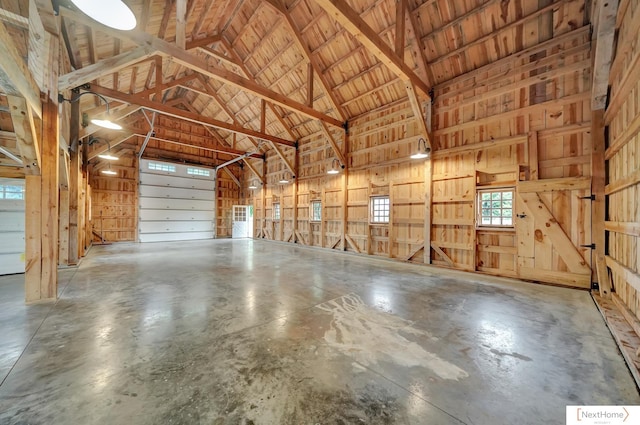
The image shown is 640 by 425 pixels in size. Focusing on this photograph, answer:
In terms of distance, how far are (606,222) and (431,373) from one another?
4.40 metres

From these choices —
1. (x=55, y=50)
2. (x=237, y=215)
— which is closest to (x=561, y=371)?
(x=55, y=50)

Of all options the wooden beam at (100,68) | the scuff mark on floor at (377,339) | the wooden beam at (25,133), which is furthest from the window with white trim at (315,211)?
the wooden beam at (25,133)

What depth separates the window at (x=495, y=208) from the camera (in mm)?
5602

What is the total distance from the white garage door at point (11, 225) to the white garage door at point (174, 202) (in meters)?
7.66

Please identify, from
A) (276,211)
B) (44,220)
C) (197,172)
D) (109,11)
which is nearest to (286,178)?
(276,211)

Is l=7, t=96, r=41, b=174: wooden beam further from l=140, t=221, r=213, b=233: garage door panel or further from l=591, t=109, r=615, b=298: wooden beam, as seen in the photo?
l=140, t=221, r=213, b=233: garage door panel

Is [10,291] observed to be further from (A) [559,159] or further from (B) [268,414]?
(A) [559,159]

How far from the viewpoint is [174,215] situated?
44.1 feet

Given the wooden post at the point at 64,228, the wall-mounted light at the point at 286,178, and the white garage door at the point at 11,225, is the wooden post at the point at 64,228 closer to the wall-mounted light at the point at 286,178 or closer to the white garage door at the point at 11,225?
the white garage door at the point at 11,225

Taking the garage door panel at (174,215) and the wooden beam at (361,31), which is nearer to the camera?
the wooden beam at (361,31)

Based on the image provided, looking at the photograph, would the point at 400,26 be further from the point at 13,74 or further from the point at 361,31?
the point at 13,74

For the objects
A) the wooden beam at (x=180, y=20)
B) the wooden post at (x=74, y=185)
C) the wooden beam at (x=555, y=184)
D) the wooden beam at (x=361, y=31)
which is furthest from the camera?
the wooden post at (x=74, y=185)

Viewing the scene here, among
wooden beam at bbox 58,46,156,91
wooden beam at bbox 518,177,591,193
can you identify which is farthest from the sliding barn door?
wooden beam at bbox 58,46,156,91

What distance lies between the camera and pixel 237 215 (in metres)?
15.7
